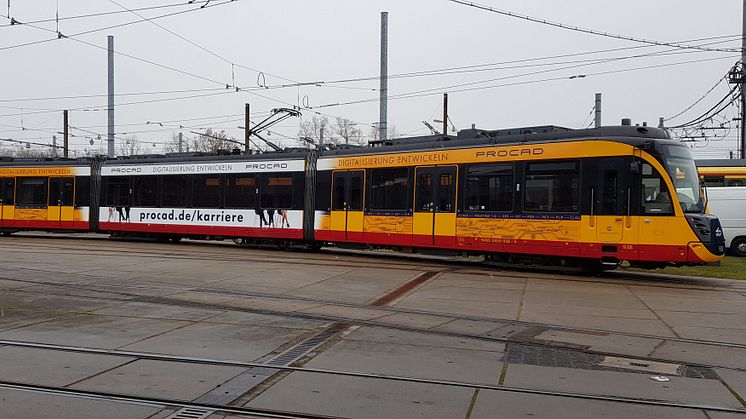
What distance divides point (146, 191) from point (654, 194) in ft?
61.8

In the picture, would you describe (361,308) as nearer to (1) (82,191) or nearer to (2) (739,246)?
(2) (739,246)

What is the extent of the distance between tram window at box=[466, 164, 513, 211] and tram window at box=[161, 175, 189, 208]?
11.9 metres

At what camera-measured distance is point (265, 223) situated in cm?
2253

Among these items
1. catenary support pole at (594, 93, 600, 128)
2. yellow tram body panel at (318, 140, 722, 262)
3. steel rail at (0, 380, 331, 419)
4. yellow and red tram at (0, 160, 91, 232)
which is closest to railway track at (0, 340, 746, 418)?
steel rail at (0, 380, 331, 419)

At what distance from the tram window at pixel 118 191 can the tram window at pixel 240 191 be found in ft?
17.4

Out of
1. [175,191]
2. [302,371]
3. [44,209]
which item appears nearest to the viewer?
[302,371]

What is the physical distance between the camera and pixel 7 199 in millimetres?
Result: 28391

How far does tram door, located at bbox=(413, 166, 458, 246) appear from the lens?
703 inches

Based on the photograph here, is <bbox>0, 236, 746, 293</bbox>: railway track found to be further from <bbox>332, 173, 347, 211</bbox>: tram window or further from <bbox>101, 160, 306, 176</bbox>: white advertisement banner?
<bbox>101, 160, 306, 176</bbox>: white advertisement banner

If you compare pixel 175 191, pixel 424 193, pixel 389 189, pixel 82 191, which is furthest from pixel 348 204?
pixel 82 191

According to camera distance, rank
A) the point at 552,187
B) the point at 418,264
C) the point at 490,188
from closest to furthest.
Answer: the point at 552,187
the point at 490,188
the point at 418,264

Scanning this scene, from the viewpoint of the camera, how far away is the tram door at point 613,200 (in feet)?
48.3

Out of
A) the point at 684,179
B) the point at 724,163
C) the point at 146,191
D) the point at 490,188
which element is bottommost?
the point at 146,191

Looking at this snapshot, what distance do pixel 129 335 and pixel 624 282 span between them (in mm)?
11170
